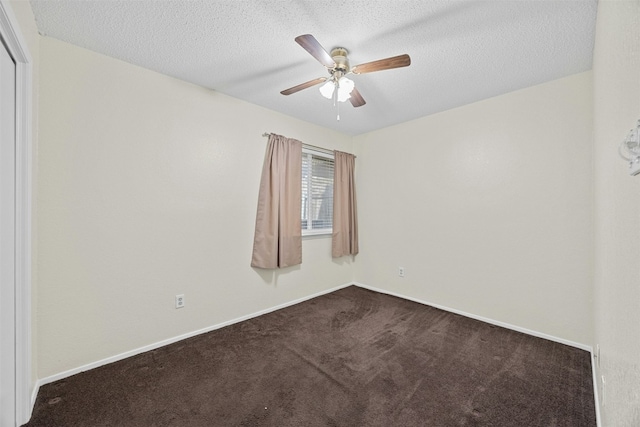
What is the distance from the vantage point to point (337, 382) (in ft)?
5.92

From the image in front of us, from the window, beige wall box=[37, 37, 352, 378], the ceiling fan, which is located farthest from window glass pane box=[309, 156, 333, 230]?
the ceiling fan

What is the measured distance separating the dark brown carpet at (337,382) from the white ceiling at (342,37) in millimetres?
2401

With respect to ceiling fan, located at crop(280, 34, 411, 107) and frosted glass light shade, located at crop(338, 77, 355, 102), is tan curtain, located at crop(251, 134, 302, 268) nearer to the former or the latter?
→ ceiling fan, located at crop(280, 34, 411, 107)

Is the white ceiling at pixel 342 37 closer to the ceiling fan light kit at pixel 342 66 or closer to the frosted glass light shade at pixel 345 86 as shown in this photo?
the ceiling fan light kit at pixel 342 66

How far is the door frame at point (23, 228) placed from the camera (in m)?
1.40

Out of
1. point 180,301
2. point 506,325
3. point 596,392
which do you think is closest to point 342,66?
point 180,301

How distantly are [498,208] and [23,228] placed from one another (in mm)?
3741

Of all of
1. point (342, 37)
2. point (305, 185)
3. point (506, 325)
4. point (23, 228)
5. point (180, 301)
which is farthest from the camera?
point (305, 185)

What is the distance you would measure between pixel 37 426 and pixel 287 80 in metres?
2.90

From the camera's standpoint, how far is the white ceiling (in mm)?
1547

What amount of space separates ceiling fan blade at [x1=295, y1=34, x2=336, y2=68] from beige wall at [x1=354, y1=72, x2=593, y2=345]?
198 centimetres

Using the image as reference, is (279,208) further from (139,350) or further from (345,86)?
(139,350)

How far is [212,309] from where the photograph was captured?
261cm

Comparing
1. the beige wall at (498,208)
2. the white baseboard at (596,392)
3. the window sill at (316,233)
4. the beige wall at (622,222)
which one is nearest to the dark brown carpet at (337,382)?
the white baseboard at (596,392)
